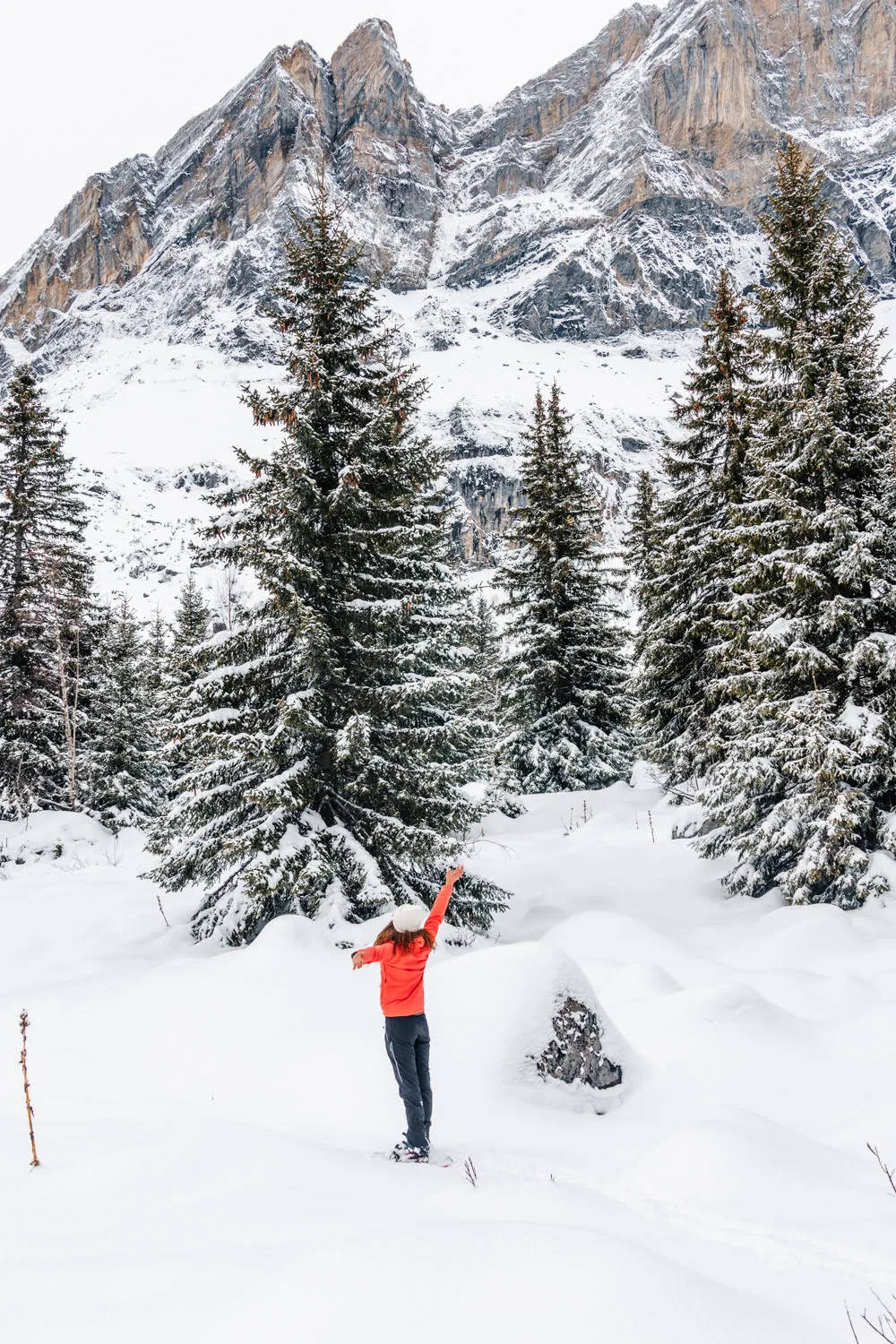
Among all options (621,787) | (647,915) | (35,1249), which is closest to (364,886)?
(647,915)

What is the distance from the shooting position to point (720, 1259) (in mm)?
3293

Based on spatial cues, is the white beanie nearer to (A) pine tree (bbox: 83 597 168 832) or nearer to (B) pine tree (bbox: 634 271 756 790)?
(B) pine tree (bbox: 634 271 756 790)

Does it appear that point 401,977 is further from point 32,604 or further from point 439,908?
point 32,604

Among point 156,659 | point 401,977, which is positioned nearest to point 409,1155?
point 401,977

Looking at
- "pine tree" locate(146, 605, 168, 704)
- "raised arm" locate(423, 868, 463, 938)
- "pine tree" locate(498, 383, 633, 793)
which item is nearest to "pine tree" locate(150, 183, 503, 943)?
"raised arm" locate(423, 868, 463, 938)

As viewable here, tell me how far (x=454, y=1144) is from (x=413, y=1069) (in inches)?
24.7

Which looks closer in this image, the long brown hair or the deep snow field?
the deep snow field

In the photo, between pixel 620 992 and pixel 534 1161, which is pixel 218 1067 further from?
pixel 620 992

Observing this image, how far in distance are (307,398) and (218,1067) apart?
28.0ft

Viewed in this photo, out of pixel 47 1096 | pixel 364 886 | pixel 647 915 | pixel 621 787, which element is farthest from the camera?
pixel 621 787

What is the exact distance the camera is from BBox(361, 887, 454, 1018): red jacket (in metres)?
4.85

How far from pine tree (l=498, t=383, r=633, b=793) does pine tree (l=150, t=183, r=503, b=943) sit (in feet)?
33.3

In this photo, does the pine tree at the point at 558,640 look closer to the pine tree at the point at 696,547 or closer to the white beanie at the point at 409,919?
the pine tree at the point at 696,547

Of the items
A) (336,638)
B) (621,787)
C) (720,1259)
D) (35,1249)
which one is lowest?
(621,787)
